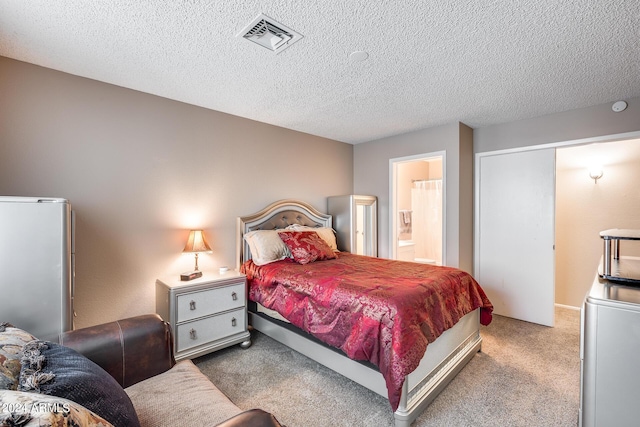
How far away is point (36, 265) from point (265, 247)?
5.86 ft

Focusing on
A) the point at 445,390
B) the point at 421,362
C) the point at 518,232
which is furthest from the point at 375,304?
the point at 518,232

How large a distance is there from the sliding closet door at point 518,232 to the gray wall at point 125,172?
3.01 m

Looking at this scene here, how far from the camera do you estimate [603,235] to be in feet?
4.94

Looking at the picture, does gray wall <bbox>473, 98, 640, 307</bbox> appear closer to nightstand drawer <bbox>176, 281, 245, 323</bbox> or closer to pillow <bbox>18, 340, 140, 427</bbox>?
nightstand drawer <bbox>176, 281, 245, 323</bbox>

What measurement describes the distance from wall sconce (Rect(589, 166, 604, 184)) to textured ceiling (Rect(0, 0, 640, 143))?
3.72ft

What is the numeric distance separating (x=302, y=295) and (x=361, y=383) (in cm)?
78

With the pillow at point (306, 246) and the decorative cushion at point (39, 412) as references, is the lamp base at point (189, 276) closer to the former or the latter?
the pillow at point (306, 246)

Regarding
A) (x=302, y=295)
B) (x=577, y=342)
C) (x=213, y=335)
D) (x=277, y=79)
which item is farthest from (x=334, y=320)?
(x=577, y=342)

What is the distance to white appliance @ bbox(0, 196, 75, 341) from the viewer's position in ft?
4.95

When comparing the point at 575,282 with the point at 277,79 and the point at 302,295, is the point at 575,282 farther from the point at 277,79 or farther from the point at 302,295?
the point at 277,79

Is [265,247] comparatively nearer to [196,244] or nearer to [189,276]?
[196,244]

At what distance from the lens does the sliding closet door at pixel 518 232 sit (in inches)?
129

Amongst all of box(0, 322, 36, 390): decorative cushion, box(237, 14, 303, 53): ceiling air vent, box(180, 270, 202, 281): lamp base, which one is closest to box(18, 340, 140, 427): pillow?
box(0, 322, 36, 390): decorative cushion

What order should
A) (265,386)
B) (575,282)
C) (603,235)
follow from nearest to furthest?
(603,235) → (265,386) → (575,282)
